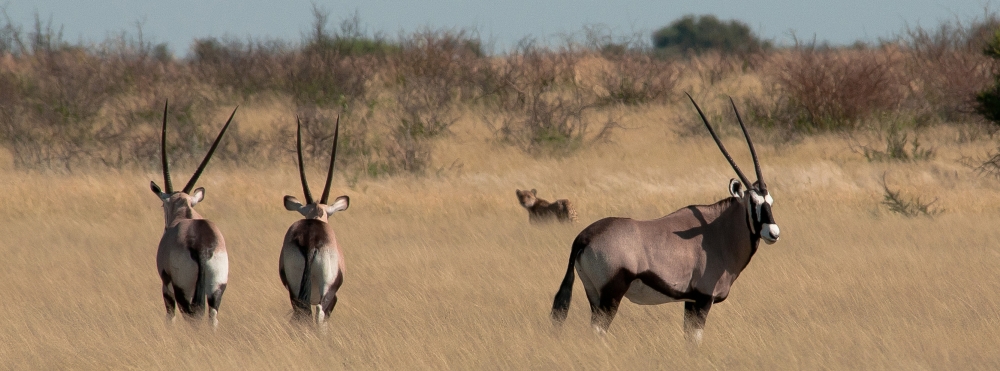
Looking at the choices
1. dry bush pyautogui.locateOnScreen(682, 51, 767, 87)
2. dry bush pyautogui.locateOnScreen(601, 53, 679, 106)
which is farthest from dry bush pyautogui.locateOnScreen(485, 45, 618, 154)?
dry bush pyautogui.locateOnScreen(682, 51, 767, 87)

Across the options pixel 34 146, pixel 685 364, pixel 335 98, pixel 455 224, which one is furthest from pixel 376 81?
pixel 685 364

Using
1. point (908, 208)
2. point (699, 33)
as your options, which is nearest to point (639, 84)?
point (908, 208)

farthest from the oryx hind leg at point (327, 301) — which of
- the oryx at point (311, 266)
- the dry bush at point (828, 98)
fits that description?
the dry bush at point (828, 98)

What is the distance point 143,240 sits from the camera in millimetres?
10875

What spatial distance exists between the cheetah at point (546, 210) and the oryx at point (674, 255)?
5484 millimetres

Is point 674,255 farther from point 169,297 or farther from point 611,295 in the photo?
point 169,297

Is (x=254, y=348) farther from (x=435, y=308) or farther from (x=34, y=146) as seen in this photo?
(x=34, y=146)

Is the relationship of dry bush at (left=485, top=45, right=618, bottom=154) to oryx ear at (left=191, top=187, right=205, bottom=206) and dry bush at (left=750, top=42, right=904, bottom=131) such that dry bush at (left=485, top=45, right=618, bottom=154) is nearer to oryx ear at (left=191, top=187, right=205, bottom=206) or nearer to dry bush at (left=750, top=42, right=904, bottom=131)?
dry bush at (left=750, top=42, right=904, bottom=131)

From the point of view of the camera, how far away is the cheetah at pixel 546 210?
37.9ft

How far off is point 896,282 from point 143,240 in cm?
689

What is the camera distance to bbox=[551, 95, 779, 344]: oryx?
5.54m

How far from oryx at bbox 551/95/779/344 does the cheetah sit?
548 centimetres

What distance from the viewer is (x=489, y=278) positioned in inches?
339

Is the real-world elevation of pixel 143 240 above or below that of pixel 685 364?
below
